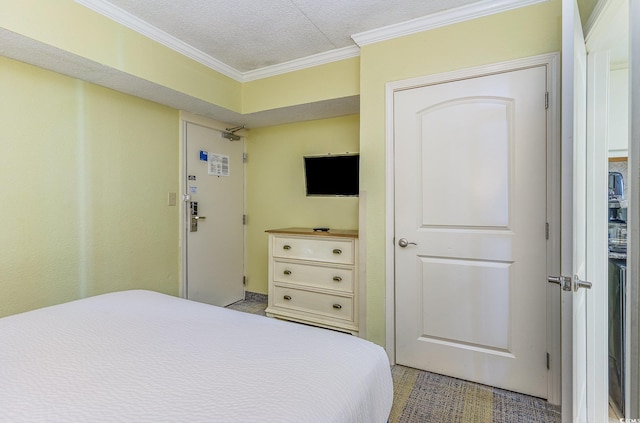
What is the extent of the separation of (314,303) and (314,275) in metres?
0.26

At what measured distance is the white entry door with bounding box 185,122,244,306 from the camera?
2.99 m

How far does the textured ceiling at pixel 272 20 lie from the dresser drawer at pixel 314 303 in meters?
2.14

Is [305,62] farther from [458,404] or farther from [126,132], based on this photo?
[458,404]

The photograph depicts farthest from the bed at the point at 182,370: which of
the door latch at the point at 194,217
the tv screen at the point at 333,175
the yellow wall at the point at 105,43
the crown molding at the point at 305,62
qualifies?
the crown molding at the point at 305,62

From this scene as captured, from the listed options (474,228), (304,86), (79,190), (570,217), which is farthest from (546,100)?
(79,190)

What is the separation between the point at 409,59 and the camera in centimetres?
212

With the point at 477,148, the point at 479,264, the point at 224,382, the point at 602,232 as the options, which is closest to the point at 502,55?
the point at 477,148

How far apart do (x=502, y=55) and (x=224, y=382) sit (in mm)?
2253

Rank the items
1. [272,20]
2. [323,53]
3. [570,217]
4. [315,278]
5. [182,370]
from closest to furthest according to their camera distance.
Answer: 1. [182,370]
2. [570,217]
3. [272,20]
4. [323,53]
5. [315,278]

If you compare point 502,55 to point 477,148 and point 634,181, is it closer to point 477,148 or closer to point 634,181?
point 477,148

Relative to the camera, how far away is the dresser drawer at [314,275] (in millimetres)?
2637

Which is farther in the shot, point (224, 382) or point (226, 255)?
point (226, 255)

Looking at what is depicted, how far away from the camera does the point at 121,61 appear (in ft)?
6.61

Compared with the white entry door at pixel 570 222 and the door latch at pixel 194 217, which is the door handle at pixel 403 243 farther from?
the door latch at pixel 194 217
